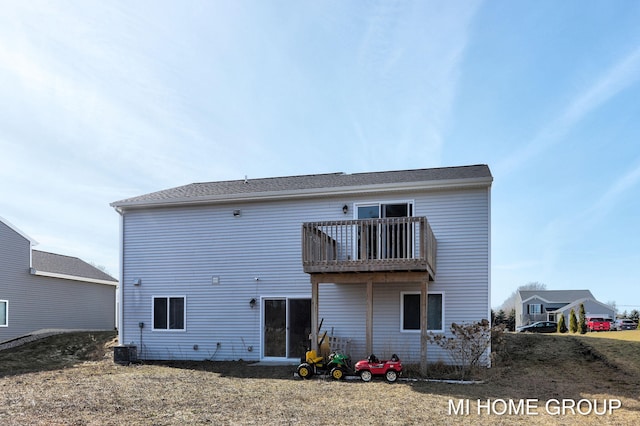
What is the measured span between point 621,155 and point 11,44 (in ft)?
53.9

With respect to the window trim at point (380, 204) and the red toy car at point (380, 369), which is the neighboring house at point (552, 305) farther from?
the red toy car at point (380, 369)

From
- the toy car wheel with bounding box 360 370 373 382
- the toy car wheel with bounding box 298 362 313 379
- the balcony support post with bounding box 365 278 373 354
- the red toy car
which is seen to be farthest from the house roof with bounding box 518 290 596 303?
the toy car wheel with bounding box 298 362 313 379

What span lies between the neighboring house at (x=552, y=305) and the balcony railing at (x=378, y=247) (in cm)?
4230

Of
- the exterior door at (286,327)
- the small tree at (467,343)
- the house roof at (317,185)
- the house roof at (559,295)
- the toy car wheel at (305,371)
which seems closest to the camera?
the toy car wheel at (305,371)

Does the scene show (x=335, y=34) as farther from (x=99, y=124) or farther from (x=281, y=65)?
(x=99, y=124)

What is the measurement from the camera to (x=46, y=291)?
863 inches

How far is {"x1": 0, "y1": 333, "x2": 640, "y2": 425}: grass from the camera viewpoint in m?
7.32

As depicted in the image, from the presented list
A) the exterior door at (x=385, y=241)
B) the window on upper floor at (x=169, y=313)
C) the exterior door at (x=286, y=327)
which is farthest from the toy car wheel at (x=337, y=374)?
the window on upper floor at (x=169, y=313)

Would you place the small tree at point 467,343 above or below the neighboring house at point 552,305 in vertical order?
above

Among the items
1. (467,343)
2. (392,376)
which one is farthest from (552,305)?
(392,376)

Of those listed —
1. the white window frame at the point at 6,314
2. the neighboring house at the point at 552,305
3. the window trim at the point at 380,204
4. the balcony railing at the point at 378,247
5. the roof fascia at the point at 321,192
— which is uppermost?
the roof fascia at the point at 321,192

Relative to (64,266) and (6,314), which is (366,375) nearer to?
(6,314)

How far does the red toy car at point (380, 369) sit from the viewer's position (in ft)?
35.1

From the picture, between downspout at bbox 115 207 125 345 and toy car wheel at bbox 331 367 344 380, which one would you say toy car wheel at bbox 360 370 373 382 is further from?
downspout at bbox 115 207 125 345
